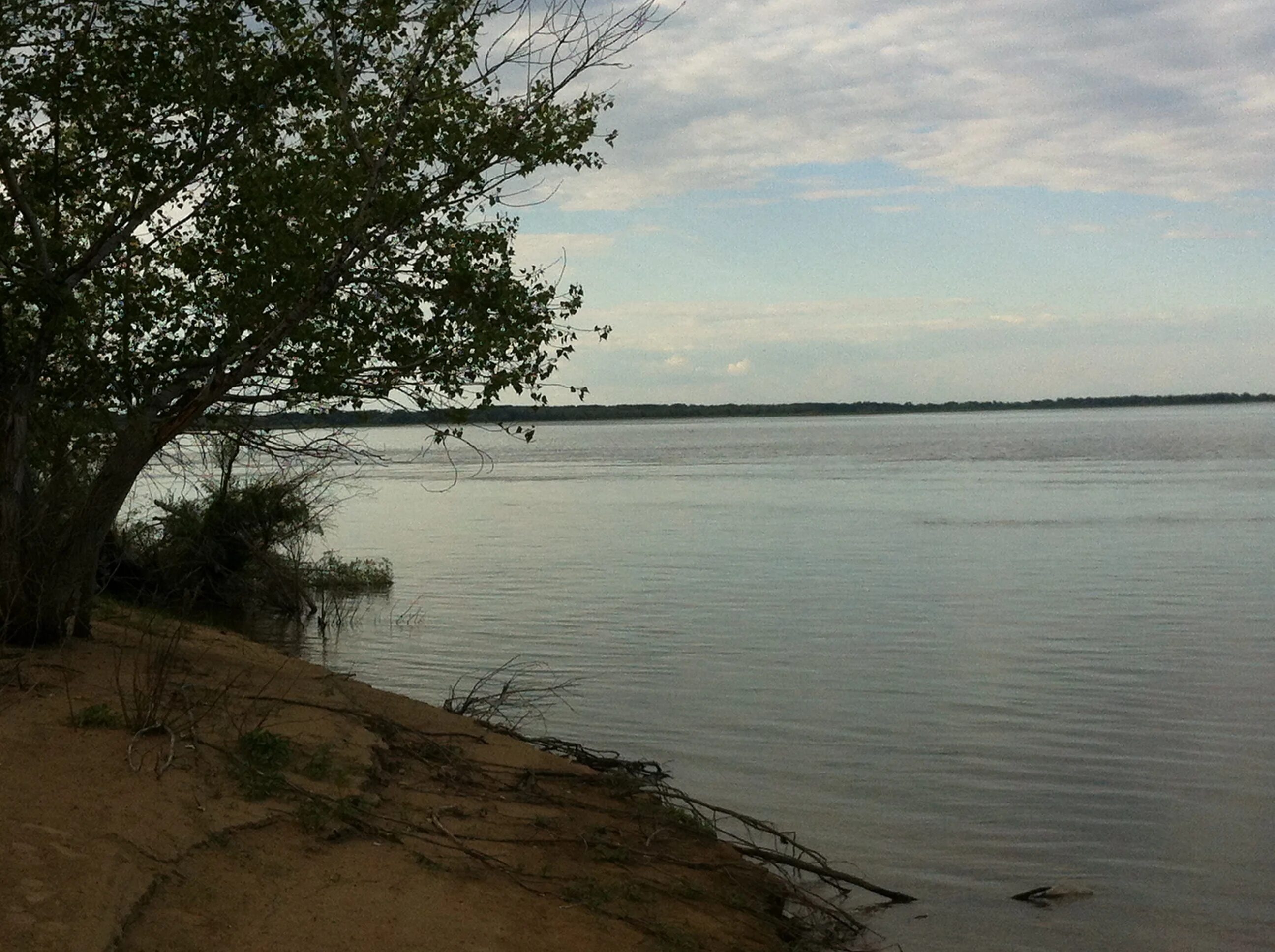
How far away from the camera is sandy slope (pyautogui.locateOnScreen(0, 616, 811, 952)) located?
6633 millimetres

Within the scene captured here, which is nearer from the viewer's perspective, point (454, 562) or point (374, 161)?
point (374, 161)

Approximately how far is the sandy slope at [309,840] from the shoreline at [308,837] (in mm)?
16

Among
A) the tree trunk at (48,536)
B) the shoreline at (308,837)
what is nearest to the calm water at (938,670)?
the shoreline at (308,837)

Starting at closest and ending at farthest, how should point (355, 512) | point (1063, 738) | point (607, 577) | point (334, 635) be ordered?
point (1063, 738)
point (334, 635)
point (607, 577)
point (355, 512)

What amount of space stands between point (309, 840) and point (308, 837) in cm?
3

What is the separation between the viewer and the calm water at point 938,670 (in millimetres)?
10234

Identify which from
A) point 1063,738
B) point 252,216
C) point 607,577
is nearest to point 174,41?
point 252,216

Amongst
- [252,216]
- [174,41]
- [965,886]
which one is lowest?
[965,886]

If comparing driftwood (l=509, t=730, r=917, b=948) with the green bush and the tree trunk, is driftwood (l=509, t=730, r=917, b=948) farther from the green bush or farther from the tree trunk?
the green bush

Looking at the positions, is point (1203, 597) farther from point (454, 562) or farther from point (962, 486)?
point (962, 486)

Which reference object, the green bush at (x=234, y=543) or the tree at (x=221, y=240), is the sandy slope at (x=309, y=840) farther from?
the green bush at (x=234, y=543)

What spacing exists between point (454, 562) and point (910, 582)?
10.9 meters

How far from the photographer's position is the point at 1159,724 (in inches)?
564

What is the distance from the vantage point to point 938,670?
686 inches
